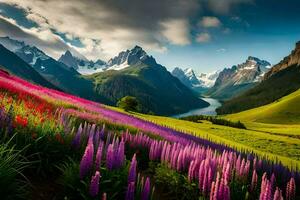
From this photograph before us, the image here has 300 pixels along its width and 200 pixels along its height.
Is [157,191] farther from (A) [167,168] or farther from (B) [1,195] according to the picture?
(B) [1,195]

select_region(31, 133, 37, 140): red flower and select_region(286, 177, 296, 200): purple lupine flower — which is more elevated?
select_region(31, 133, 37, 140): red flower

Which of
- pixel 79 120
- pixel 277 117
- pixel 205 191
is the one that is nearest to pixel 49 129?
pixel 205 191

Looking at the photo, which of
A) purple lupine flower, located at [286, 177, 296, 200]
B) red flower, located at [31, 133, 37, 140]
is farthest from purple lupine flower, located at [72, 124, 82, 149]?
purple lupine flower, located at [286, 177, 296, 200]

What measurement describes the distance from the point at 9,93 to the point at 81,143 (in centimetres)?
1052

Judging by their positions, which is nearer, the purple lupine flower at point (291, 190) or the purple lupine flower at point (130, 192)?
the purple lupine flower at point (130, 192)

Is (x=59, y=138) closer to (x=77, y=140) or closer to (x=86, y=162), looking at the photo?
(x=77, y=140)

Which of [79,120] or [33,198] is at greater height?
[79,120]

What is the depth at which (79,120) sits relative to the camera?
16.1 m

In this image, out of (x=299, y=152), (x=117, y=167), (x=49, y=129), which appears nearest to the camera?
(x=117, y=167)

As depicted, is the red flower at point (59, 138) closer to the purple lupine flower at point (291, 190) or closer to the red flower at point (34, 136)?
the red flower at point (34, 136)

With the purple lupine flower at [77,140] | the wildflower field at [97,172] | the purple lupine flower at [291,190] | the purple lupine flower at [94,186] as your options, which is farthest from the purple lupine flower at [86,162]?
the purple lupine flower at [291,190]

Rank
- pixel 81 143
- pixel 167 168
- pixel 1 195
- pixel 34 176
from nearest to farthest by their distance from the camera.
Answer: pixel 1 195 < pixel 34 176 < pixel 81 143 < pixel 167 168

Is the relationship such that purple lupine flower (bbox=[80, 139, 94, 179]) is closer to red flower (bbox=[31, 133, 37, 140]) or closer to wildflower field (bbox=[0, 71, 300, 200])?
wildflower field (bbox=[0, 71, 300, 200])

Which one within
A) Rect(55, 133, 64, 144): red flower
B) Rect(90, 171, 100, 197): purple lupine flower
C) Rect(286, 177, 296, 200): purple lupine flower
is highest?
Rect(55, 133, 64, 144): red flower
